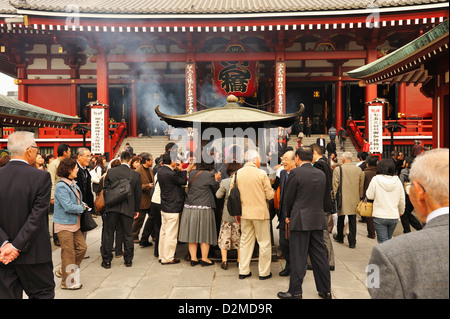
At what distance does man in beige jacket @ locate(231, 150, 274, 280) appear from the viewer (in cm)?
463

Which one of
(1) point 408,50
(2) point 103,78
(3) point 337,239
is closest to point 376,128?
(3) point 337,239

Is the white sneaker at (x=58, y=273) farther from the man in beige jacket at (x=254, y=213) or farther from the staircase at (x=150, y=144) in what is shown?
the staircase at (x=150, y=144)

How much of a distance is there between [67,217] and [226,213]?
2.20 meters

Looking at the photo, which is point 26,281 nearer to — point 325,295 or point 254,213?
point 254,213

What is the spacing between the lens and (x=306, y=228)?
152 inches

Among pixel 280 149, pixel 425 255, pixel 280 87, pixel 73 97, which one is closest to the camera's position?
pixel 425 255

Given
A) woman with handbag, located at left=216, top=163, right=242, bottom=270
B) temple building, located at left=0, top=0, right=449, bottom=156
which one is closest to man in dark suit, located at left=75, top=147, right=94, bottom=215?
woman with handbag, located at left=216, top=163, right=242, bottom=270

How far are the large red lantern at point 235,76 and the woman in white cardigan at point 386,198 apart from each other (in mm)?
11312

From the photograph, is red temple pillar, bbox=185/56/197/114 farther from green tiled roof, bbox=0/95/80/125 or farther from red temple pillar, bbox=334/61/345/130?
red temple pillar, bbox=334/61/345/130

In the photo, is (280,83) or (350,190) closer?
(350,190)

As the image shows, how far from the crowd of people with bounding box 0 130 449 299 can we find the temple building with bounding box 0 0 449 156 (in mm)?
7568

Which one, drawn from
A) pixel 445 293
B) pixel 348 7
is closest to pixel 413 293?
pixel 445 293

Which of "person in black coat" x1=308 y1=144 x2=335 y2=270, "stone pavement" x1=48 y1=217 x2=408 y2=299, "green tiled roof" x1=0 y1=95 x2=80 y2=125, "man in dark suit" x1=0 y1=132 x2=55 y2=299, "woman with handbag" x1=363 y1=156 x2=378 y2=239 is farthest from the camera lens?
"woman with handbag" x1=363 y1=156 x2=378 y2=239
